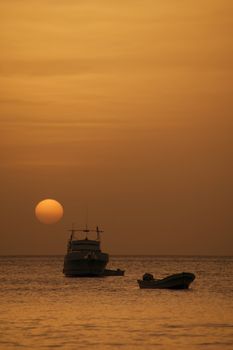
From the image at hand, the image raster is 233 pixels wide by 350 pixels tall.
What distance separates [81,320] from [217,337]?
14.0 meters

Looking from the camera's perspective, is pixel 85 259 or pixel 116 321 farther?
pixel 85 259

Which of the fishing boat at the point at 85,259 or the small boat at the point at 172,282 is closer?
the small boat at the point at 172,282

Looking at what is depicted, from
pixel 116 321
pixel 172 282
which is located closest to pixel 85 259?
pixel 172 282

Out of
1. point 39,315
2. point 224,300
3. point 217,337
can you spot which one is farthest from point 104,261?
point 217,337

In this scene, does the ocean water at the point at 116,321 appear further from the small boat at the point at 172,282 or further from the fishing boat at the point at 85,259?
the fishing boat at the point at 85,259

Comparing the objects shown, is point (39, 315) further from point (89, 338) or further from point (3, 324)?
point (89, 338)

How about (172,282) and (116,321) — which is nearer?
(116,321)

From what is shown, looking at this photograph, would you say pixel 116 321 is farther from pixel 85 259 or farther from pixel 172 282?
pixel 85 259

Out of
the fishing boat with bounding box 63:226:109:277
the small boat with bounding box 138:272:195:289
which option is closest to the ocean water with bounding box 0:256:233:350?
the small boat with bounding box 138:272:195:289

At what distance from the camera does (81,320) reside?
6481cm

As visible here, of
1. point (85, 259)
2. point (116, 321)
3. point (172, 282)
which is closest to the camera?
point (116, 321)

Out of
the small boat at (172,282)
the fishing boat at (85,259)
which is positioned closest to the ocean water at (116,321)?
the small boat at (172,282)

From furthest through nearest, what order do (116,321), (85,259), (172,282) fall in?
(85,259), (172,282), (116,321)

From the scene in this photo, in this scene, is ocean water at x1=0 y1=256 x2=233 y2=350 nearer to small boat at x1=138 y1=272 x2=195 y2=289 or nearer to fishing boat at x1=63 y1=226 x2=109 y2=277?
small boat at x1=138 y1=272 x2=195 y2=289
